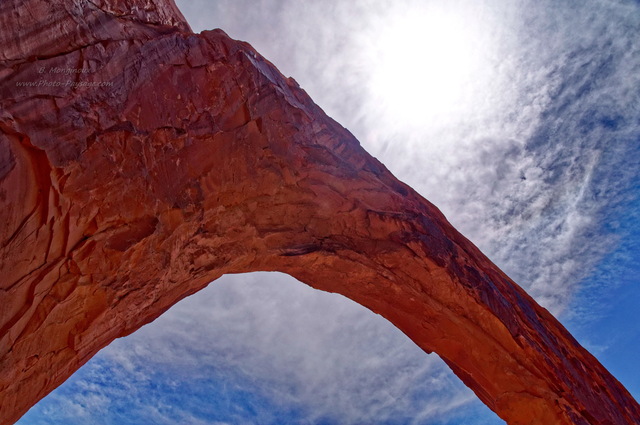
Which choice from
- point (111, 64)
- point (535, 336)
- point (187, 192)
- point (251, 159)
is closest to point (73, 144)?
point (111, 64)

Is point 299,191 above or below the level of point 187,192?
above

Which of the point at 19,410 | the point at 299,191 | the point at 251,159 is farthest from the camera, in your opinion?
the point at 299,191

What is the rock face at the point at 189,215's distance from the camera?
520 centimetres

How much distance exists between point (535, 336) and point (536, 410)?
5.16ft

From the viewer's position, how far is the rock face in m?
5.20

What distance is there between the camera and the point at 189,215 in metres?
7.04

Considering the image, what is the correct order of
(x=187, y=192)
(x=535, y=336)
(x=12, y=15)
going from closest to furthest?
(x=12, y=15), (x=187, y=192), (x=535, y=336)

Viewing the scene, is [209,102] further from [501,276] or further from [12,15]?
[501,276]

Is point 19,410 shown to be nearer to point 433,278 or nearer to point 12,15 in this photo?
point 12,15

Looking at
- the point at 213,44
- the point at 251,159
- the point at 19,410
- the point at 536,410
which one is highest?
the point at 213,44

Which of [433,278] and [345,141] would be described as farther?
[345,141]

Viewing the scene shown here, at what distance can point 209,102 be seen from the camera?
705cm

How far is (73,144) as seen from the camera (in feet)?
17.9

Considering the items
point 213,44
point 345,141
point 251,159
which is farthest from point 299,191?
point 213,44
